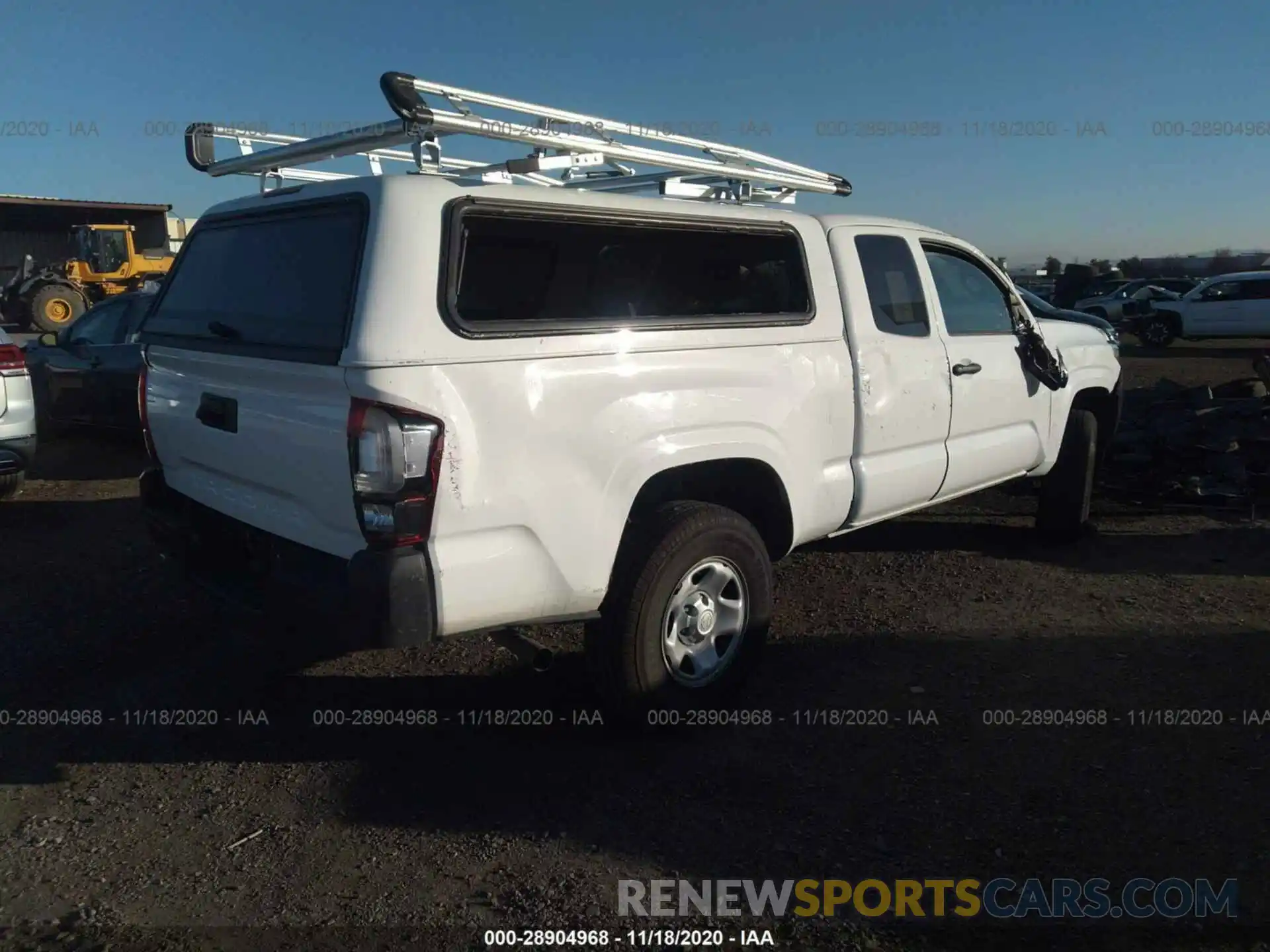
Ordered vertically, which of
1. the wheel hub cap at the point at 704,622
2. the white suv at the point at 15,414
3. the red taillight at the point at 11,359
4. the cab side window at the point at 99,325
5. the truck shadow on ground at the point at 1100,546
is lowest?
the truck shadow on ground at the point at 1100,546

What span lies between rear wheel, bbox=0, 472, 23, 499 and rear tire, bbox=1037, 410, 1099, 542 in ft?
22.8

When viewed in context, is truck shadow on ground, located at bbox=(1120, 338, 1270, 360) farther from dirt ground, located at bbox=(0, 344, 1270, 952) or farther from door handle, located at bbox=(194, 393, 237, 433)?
door handle, located at bbox=(194, 393, 237, 433)

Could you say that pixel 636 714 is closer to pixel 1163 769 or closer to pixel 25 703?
pixel 1163 769

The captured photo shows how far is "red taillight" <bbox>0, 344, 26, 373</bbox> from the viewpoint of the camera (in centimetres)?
639

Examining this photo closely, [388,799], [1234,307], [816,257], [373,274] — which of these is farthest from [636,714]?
[1234,307]

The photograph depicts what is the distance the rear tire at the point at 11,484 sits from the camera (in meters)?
6.71

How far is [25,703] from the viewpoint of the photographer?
A: 13.2 feet

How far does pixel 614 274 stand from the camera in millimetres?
3555

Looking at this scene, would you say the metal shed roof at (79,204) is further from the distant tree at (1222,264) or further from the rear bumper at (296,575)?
the distant tree at (1222,264)

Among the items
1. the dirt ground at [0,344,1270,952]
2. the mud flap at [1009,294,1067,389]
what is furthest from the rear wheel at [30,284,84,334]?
the mud flap at [1009,294,1067,389]

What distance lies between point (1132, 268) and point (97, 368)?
189 ft

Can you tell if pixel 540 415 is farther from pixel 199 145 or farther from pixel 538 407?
pixel 199 145

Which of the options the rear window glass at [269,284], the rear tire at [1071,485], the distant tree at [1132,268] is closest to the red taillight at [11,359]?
the rear window glass at [269,284]

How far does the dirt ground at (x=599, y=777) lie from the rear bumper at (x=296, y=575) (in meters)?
0.26
